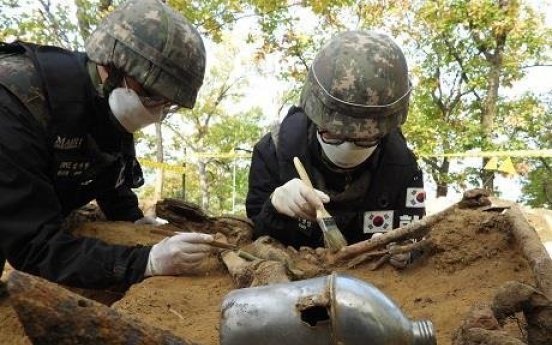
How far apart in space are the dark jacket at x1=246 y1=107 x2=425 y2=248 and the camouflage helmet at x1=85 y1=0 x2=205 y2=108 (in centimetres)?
76

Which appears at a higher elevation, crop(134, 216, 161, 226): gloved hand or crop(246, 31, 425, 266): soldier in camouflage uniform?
crop(246, 31, 425, 266): soldier in camouflage uniform

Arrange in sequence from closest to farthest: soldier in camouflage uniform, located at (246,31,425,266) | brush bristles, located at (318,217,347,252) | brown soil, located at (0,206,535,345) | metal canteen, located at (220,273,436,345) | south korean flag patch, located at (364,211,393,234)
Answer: metal canteen, located at (220,273,436,345) < brown soil, located at (0,206,535,345) < brush bristles, located at (318,217,347,252) < soldier in camouflage uniform, located at (246,31,425,266) < south korean flag patch, located at (364,211,393,234)

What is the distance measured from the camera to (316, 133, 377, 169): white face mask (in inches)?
117

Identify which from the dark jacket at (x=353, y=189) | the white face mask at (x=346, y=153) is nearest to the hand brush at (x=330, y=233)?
the white face mask at (x=346, y=153)

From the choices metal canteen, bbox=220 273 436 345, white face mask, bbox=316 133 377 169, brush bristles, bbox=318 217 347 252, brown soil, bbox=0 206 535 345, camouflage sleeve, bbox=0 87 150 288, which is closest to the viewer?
metal canteen, bbox=220 273 436 345

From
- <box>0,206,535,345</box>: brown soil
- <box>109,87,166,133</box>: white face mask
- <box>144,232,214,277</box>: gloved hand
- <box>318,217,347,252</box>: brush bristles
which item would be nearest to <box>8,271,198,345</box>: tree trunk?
<box>0,206,535,345</box>: brown soil

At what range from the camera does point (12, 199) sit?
253cm

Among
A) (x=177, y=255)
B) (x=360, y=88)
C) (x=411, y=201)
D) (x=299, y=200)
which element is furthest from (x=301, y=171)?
(x=177, y=255)

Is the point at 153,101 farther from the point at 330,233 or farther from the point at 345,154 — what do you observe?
the point at 330,233

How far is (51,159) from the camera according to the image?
2.94 meters

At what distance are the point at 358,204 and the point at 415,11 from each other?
13.5 m

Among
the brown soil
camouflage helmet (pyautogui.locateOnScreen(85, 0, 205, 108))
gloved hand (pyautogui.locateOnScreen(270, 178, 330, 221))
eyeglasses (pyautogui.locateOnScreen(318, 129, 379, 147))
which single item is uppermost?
camouflage helmet (pyautogui.locateOnScreen(85, 0, 205, 108))

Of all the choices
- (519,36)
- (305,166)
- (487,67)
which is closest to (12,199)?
(305,166)

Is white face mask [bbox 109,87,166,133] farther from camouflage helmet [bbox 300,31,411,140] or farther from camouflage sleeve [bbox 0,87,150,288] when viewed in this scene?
camouflage helmet [bbox 300,31,411,140]
